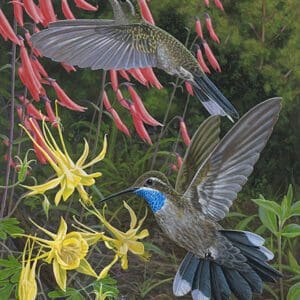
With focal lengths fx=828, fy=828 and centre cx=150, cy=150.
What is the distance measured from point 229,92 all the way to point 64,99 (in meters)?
0.35

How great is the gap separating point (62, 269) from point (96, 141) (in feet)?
0.91

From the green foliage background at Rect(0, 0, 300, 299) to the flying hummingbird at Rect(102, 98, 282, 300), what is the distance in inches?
6.1

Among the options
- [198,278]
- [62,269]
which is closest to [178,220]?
[198,278]

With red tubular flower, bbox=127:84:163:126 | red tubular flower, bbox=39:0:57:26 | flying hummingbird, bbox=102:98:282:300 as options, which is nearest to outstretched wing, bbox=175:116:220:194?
flying hummingbird, bbox=102:98:282:300

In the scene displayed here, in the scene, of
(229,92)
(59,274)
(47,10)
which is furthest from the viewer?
(229,92)

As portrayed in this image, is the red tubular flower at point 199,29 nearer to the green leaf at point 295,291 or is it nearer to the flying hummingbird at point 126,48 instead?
the flying hummingbird at point 126,48

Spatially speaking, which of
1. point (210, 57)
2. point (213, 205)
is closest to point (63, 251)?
point (213, 205)

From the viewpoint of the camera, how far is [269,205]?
163 centimetres

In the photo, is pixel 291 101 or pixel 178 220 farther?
pixel 291 101

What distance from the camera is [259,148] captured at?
1430mm

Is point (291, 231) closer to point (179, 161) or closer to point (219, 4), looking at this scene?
point (179, 161)

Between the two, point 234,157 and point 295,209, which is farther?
point 295,209

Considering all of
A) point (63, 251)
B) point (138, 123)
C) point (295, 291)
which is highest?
point (138, 123)

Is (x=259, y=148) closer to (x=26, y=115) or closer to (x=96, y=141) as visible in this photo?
(x=96, y=141)
